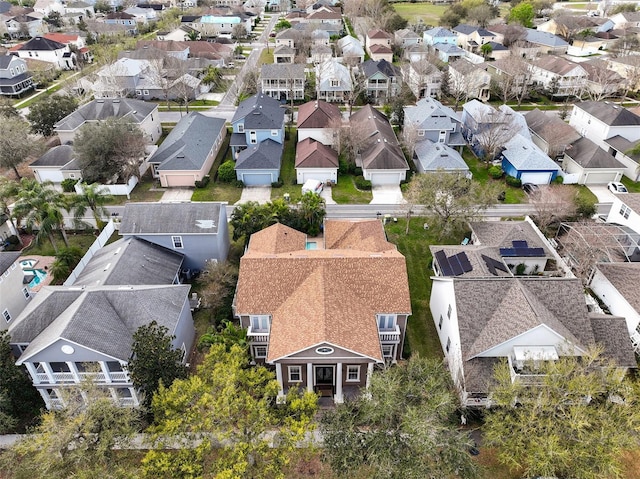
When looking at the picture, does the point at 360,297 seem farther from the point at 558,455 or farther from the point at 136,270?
the point at 136,270

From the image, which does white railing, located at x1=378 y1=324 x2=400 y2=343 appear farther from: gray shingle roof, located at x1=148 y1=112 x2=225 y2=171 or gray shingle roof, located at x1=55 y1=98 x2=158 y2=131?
gray shingle roof, located at x1=55 y1=98 x2=158 y2=131

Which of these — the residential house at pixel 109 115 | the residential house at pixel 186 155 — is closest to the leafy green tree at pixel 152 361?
the residential house at pixel 186 155

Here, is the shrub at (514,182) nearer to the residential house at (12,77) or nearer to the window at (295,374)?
the window at (295,374)

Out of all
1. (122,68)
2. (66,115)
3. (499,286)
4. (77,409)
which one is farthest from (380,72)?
(77,409)

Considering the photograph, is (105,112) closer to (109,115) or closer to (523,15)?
(109,115)

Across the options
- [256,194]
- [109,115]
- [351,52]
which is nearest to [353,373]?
[256,194]

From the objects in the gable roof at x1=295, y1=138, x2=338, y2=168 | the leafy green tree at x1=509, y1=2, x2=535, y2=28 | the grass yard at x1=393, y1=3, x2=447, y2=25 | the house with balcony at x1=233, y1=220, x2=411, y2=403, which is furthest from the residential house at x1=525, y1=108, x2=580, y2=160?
the grass yard at x1=393, y1=3, x2=447, y2=25
